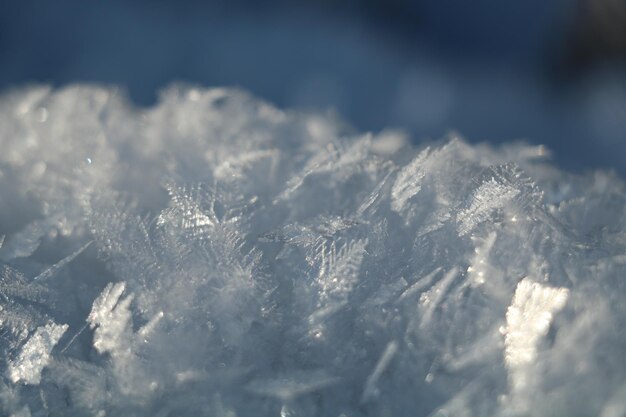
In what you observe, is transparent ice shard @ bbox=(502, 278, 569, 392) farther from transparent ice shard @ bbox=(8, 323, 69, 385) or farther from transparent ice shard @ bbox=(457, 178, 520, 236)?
transparent ice shard @ bbox=(8, 323, 69, 385)

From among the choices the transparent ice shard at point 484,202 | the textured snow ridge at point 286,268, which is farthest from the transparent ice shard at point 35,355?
the transparent ice shard at point 484,202

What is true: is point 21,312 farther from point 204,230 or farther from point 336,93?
point 336,93

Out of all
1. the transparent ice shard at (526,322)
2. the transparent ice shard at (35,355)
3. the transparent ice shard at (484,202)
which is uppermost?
the transparent ice shard at (484,202)

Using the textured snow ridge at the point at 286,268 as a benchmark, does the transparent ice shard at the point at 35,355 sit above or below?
below

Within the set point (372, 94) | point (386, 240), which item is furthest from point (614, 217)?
point (372, 94)

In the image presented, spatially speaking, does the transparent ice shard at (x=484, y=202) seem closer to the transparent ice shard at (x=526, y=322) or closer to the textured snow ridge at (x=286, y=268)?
the textured snow ridge at (x=286, y=268)

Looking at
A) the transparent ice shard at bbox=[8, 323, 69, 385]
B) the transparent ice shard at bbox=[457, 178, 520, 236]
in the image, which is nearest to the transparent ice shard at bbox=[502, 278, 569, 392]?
the transparent ice shard at bbox=[457, 178, 520, 236]

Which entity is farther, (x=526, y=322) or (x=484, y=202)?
(x=484, y=202)

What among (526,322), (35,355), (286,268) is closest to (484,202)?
(526,322)

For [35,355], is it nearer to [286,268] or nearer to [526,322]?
[286,268]
